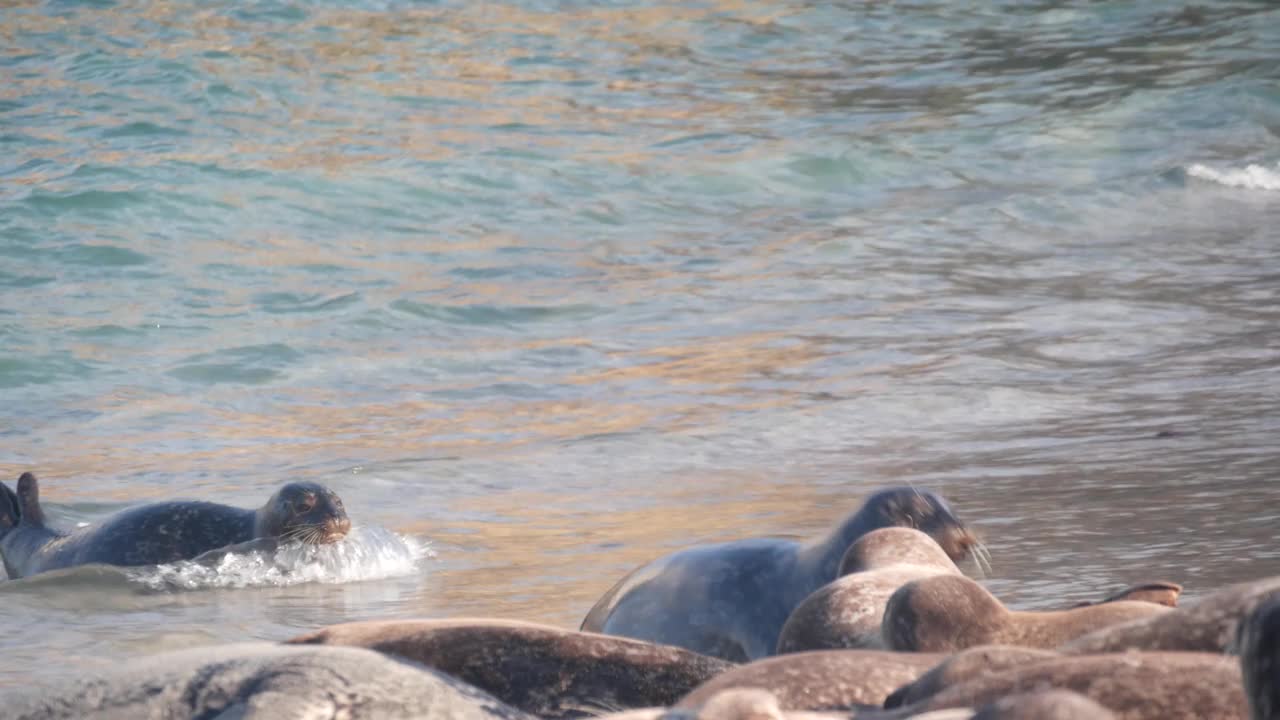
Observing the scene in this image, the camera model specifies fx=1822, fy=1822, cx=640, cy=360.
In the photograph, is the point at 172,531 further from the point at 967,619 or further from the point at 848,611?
the point at 967,619

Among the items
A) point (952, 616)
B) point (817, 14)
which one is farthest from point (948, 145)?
point (952, 616)

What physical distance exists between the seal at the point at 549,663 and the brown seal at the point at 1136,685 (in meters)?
0.76

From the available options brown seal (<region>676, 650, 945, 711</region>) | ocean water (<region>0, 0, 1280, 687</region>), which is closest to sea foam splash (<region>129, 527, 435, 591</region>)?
ocean water (<region>0, 0, 1280, 687</region>)

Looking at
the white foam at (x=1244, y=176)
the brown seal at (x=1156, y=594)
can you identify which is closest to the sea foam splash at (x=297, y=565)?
the brown seal at (x=1156, y=594)

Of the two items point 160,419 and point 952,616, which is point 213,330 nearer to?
point 160,419

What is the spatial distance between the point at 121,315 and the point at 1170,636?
11.1 m

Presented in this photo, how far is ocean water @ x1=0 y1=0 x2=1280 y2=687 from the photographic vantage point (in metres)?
5.82

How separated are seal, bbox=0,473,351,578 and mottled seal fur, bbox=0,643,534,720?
3.36 m

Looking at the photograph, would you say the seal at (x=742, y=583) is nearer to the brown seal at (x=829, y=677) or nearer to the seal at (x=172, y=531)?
the brown seal at (x=829, y=677)

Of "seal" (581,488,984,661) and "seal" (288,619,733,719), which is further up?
"seal" (288,619,733,719)

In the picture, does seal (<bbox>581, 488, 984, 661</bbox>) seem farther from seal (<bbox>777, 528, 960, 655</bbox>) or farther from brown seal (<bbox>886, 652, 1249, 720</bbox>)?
brown seal (<bbox>886, 652, 1249, 720</bbox>)

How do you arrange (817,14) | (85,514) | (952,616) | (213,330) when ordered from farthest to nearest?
(817,14), (213,330), (85,514), (952,616)

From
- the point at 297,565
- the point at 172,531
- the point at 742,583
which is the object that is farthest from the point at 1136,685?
the point at 172,531

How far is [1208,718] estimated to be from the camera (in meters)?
2.00
